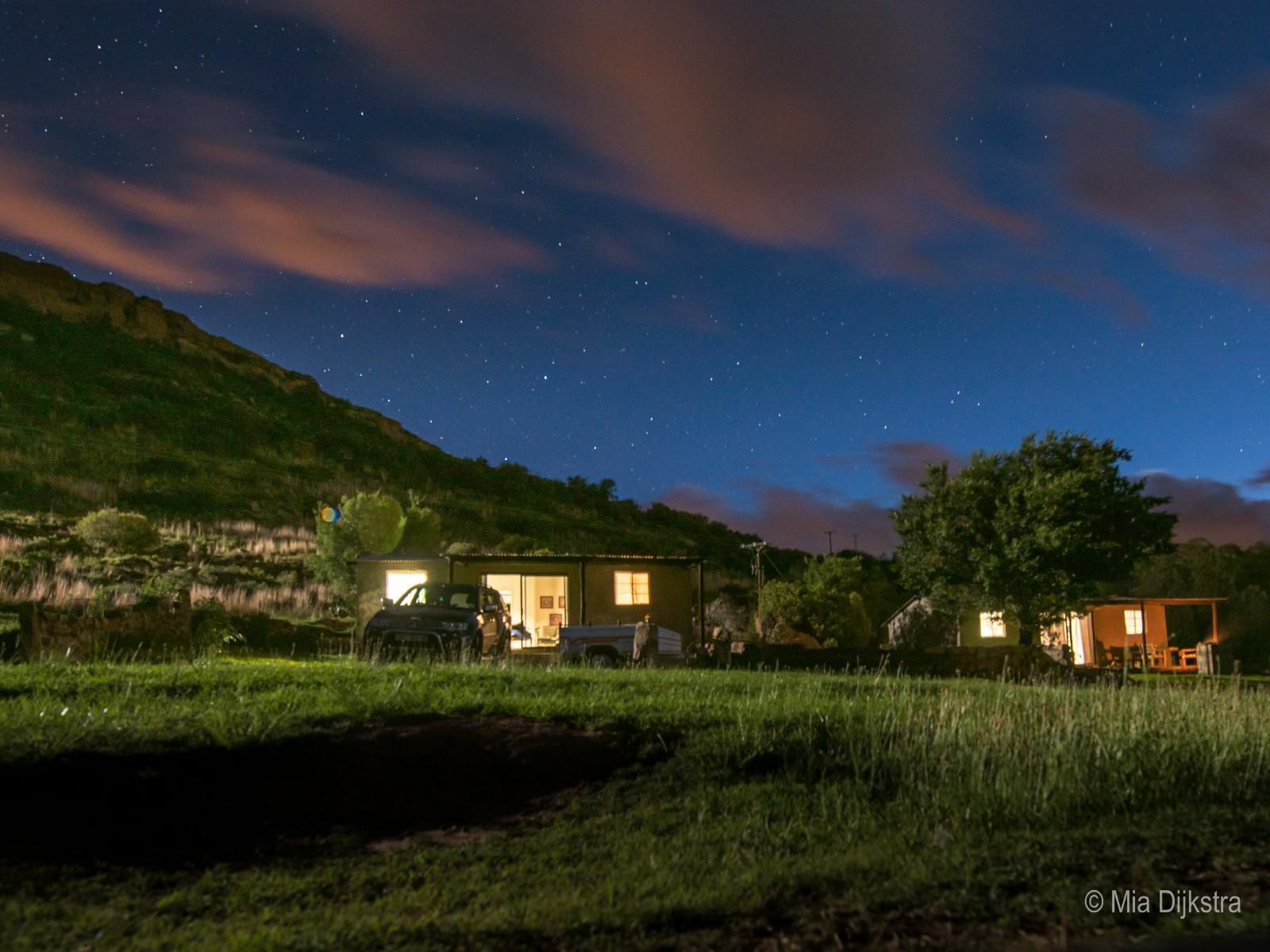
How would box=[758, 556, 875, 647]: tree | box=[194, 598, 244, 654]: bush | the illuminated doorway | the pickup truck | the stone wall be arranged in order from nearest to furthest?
the stone wall < box=[194, 598, 244, 654]: bush < the pickup truck < the illuminated doorway < box=[758, 556, 875, 647]: tree

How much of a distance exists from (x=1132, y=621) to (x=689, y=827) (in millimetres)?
36620

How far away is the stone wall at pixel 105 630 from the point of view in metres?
15.1

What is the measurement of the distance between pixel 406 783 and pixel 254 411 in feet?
189

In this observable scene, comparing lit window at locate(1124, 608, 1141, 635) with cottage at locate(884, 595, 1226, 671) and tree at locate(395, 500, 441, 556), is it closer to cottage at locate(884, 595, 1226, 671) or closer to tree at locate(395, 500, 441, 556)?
cottage at locate(884, 595, 1226, 671)

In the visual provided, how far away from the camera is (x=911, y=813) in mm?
Answer: 7977

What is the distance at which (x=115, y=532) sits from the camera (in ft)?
105

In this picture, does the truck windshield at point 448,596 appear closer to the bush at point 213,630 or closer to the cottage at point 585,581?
the bush at point 213,630

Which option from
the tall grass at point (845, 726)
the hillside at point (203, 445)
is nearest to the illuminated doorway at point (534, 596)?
the hillside at point (203, 445)

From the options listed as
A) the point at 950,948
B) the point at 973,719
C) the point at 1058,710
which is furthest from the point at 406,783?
the point at 1058,710

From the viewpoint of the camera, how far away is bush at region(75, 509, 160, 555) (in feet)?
105

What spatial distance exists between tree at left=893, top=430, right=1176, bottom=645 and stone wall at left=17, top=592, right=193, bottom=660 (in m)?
22.1

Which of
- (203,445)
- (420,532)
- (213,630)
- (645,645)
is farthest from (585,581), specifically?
(203,445)

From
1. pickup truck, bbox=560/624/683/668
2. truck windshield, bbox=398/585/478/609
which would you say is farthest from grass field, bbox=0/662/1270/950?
pickup truck, bbox=560/624/683/668

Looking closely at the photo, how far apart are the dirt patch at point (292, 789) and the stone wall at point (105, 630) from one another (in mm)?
7406
